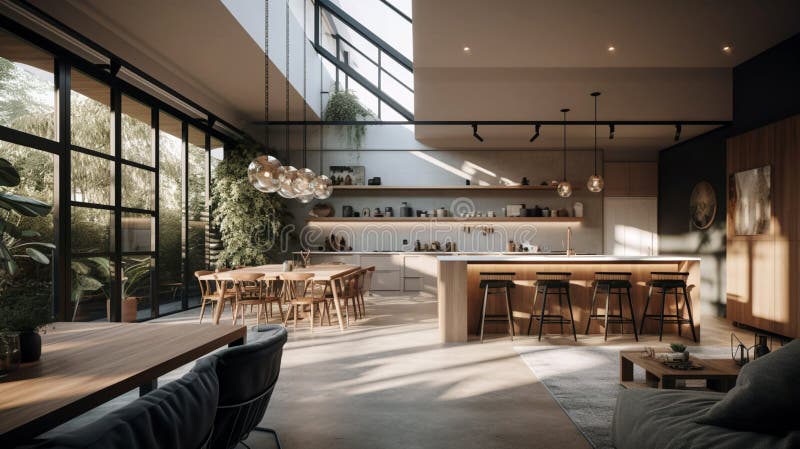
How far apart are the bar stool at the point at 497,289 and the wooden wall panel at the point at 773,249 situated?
3140 millimetres

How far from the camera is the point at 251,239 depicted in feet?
27.5

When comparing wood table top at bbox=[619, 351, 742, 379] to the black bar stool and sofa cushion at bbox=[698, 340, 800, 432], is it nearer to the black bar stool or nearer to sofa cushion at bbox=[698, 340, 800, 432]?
sofa cushion at bbox=[698, 340, 800, 432]

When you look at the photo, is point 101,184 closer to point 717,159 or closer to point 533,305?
point 533,305

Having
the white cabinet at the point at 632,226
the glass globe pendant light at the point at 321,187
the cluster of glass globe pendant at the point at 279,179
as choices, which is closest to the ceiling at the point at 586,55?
the glass globe pendant light at the point at 321,187

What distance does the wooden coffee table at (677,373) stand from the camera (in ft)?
9.74

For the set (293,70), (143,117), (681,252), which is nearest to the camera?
(143,117)

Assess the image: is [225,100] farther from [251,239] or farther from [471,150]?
[471,150]

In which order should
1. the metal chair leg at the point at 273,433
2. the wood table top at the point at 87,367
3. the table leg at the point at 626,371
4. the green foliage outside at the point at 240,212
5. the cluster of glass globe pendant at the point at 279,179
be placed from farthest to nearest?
the green foliage outside at the point at 240,212
the cluster of glass globe pendant at the point at 279,179
the table leg at the point at 626,371
the metal chair leg at the point at 273,433
the wood table top at the point at 87,367

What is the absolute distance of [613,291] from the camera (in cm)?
600

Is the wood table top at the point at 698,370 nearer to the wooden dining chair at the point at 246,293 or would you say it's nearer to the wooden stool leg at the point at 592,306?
the wooden stool leg at the point at 592,306

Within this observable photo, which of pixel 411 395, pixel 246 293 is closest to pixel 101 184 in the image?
pixel 246 293

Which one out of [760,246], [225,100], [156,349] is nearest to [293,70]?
[225,100]

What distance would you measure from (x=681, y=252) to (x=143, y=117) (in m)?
9.49

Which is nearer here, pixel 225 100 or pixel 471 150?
pixel 225 100
